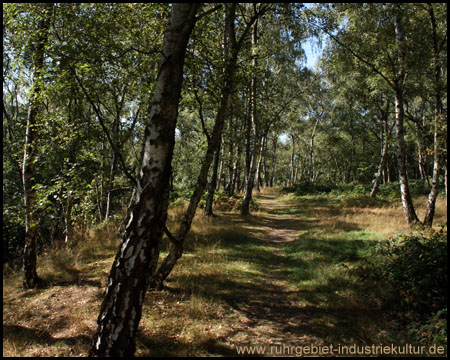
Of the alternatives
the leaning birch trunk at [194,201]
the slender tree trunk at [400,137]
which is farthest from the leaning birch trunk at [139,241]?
the slender tree trunk at [400,137]

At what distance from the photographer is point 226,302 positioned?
5086 millimetres

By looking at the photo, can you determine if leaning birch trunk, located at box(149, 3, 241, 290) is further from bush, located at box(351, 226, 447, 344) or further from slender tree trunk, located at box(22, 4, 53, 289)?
bush, located at box(351, 226, 447, 344)

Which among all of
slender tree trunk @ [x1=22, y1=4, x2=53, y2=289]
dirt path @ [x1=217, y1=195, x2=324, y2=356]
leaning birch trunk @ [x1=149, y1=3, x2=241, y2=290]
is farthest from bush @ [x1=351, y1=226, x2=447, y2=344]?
slender tree trunk @ [x1=22, y1=4, x2=53, y2=289]

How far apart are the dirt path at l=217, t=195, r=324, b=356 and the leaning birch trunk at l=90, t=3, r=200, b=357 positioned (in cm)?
165

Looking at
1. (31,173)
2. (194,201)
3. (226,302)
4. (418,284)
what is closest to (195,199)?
(194,201)

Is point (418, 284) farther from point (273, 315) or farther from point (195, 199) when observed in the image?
point (195, 199)

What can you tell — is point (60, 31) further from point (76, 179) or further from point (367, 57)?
point (367, 57)

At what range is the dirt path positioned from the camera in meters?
3.88

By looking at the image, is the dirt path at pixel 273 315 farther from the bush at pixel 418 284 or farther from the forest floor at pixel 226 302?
the bush at pixel 418 284

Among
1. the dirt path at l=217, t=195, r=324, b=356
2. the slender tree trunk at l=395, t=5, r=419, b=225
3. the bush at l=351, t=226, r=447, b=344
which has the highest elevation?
the slender tree trunk at l=395, t=5, r=419, b=225

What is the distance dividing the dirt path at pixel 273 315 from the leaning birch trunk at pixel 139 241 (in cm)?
165

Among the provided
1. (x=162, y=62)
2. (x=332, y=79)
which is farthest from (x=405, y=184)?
(x=332, y=79)

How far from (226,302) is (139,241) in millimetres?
2869

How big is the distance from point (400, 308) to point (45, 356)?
17.6ft
